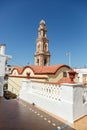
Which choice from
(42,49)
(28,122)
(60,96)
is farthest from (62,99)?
(42,49)

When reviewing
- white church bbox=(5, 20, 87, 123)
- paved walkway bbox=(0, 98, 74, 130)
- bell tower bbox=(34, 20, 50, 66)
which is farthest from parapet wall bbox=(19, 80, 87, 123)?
bell tower bbox=(34, 20, 50, 66)

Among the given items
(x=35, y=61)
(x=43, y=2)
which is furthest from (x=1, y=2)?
(x=35, y=61)

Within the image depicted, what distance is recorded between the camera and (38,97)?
802cm

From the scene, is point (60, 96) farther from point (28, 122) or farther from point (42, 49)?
point (42, 49)

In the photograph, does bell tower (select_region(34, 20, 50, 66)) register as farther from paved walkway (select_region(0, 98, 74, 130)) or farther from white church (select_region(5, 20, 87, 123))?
paved walkway (select_region(0, 98, 74, 130))

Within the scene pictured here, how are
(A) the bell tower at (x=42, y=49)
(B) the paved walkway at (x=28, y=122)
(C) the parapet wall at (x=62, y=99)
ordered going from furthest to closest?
(A) the bell tower at (x=42, y=49) → (C) the parapet wall at (x=62, y=99) → (B) the paved walkway at (x=28, y=122)

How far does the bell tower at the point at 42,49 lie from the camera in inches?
1699

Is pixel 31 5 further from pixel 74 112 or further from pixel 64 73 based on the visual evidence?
pixel 74 112

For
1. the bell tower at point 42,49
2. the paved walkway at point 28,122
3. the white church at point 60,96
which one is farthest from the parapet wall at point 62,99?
the bell tower at point 42,49

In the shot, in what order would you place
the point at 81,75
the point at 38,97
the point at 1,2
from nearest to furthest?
the point at 38,97
the point at 1,2
the point at 81,75

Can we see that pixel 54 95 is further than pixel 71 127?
Yes

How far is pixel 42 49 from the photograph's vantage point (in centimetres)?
4400

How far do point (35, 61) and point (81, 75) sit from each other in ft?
78.2

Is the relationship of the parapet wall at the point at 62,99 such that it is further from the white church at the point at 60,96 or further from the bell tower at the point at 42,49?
the bell tower at the point at 42,49
